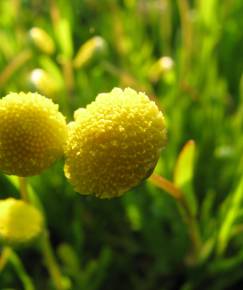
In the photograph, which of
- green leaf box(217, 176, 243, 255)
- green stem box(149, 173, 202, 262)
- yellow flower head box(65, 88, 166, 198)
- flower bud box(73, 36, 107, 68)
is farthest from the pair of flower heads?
flower bud box(73, 36, 107, 68)

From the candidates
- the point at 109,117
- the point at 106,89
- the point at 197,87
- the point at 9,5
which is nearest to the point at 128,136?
the point at 109,117

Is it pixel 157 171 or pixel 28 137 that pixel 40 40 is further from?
pixel 28 137

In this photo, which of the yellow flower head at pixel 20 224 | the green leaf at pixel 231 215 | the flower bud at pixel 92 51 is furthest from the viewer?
the flower bud at pixel 92 51

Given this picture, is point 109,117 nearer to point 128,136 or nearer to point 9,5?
point 128,136

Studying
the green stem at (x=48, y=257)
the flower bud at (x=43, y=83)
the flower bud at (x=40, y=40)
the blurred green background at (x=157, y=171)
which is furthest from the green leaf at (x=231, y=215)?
the flower bud at (x=40, y=40)

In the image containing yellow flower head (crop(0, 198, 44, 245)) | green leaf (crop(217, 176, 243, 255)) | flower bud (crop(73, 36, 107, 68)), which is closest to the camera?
yellow flower head (crop(0, 198, 44, 245))

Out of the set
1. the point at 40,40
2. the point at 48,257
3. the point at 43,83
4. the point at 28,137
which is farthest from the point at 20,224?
the point at 40,40

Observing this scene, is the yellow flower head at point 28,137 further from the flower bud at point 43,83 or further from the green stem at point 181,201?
the flower bud at point 43,83

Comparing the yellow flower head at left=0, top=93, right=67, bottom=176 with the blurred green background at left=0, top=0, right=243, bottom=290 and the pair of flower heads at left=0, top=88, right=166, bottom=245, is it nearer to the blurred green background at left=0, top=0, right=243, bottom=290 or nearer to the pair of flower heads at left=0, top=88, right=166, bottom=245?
the pair of flower heads at left=0, top=88, right=166, bottom=245
